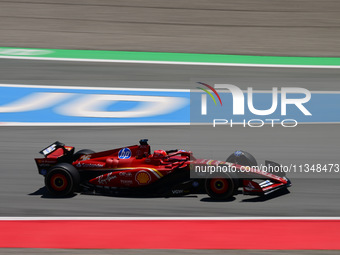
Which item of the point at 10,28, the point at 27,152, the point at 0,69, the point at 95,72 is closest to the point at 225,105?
the point at 95,72

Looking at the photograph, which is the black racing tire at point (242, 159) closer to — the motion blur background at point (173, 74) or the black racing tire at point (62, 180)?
the motion blur background at point (173, 74)

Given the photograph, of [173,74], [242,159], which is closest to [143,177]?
[242,159]

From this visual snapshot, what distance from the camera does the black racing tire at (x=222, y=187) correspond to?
8414mm

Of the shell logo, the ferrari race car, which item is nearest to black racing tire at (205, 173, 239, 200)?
the ferrari race car

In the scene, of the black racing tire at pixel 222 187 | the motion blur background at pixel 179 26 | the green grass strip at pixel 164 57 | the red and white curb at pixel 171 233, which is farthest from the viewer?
the motion blur background at pixel 179 26

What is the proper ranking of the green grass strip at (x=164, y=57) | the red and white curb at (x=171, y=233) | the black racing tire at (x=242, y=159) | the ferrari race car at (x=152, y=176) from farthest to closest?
1. the green grass strip at (x=164, y=57)
2. the black racing tire at (x=242, y=159)
3. the ferrari race car at (x=152, y=176)
4. the red and white curb at (x=171, y=233)

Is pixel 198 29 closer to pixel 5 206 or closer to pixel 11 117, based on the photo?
pixel 11 117

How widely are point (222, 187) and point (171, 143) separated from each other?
3039mm

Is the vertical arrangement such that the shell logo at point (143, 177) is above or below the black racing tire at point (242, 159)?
below

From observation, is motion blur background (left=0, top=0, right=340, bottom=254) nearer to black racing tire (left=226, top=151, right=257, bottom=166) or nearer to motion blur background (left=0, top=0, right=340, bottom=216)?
motion blur background (left=0, top=0, right=340, bottom=216)

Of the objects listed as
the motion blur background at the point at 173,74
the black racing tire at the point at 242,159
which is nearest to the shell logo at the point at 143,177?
the motion blur background at the point at 173,74

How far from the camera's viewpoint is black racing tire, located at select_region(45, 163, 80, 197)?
8.65m

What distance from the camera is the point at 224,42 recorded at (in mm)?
16500

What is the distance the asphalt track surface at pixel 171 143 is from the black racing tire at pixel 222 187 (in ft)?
0.42
